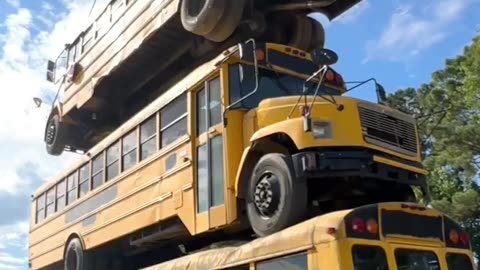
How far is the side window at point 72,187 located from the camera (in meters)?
10.4

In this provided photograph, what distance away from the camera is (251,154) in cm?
622

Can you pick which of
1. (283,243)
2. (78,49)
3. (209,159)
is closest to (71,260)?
(209,159)

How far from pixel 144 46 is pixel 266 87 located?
427cm

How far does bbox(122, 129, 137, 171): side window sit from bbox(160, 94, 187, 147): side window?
78 cm

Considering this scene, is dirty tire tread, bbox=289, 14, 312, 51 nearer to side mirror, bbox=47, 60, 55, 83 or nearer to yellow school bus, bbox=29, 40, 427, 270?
yellow school bus, bbox=29, 40, 427, 270

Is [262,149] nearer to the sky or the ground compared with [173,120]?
nearer to the ground

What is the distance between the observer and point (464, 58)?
23625 millimetres

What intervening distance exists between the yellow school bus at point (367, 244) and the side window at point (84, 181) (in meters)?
5.01

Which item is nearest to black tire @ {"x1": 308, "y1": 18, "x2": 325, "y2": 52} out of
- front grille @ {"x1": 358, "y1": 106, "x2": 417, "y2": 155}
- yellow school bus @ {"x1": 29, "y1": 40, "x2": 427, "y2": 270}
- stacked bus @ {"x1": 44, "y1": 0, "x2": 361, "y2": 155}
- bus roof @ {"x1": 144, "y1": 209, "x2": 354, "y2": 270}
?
stacked bus @ {"x1": 44, "y1": 0, "x2": 361, "y2": 155}

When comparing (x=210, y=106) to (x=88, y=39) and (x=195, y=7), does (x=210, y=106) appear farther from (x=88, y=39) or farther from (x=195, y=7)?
(x=88, y=39)

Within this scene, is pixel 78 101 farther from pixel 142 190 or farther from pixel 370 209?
pixel 370 209

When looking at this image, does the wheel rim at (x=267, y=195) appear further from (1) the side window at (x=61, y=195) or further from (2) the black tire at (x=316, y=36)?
(1) the side window at (x=61, y=195)

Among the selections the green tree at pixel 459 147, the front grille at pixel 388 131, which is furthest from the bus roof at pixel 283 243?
the green tree at pixel 459 147

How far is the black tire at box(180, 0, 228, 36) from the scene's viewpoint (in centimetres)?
863
